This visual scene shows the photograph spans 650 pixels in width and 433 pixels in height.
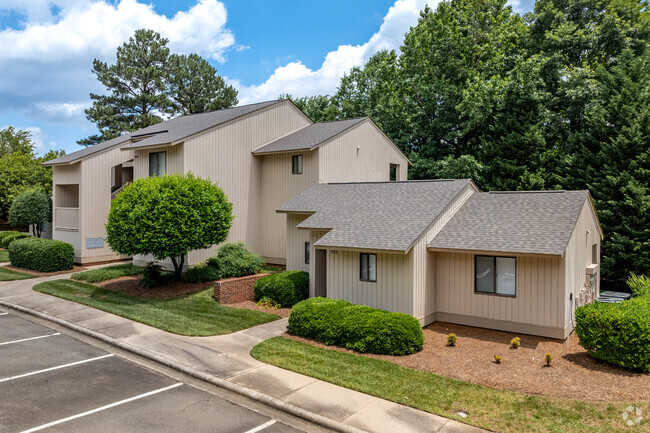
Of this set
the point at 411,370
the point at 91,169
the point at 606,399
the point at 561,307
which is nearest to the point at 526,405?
the point at 606,399

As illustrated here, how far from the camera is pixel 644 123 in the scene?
74.1ft

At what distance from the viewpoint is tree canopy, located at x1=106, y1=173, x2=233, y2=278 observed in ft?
55.7

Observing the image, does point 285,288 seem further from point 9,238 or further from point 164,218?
point 9,238

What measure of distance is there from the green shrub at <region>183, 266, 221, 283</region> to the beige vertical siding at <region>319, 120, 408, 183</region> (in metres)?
6.91

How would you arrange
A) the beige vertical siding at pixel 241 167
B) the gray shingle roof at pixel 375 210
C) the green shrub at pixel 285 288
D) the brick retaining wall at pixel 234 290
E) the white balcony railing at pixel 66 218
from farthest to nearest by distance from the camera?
the white balcony railing at pixel 66 218 → the beige vertical siding at pixel 241 167 → the brick retaining wall at pixel 234 290 → the green shrub at pixel 285 288 → the gray shingle roof at pixel 375 210

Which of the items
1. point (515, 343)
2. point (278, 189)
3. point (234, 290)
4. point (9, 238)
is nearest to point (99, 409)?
point (234, 290)

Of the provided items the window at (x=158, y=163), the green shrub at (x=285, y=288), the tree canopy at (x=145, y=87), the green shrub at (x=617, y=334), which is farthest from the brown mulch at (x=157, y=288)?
the tree canopy at (x=145, y=87)

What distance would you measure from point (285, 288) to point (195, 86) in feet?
127

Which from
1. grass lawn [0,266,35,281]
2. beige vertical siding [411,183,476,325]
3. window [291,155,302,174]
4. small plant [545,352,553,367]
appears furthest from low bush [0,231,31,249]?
small plant [545,352,553,367]

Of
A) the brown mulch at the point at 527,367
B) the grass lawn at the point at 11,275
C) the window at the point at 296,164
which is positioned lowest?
the brown mulch at the point at 527,367

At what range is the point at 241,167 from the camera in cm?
2341

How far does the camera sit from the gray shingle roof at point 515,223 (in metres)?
13.2

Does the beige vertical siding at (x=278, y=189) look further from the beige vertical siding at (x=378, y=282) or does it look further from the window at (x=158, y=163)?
the beige vertical siding at (x=378, y=282)

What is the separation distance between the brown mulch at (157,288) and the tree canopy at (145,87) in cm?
3152
